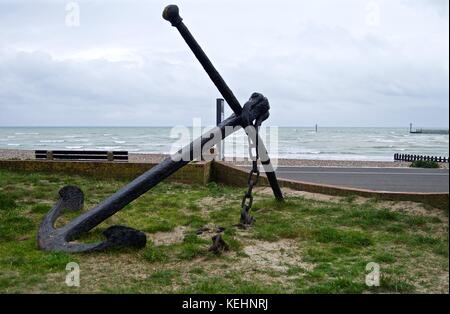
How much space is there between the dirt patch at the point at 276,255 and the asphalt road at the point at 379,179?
6.04 metres

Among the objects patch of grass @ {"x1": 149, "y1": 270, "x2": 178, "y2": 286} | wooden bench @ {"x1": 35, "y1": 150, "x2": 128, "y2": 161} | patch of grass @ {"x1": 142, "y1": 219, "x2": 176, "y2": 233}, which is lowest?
patch of grass @ {"x1": 149, "y1": 270, "x2": 178, "y2": 286}

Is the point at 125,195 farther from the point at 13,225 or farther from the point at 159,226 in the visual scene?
the point at 13,225

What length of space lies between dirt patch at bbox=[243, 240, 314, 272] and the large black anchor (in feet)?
3.60

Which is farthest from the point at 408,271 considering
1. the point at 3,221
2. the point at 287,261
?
the point at 3,221

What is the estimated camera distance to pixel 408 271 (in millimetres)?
3912

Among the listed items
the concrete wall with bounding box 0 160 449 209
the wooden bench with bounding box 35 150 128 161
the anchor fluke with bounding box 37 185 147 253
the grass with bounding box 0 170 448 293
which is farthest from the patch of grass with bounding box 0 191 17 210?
the wooden bench with bounding box 35 150 128 161

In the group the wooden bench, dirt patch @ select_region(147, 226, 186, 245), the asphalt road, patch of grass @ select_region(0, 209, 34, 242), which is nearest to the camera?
dirt patch @ select_region(147, 226, 186, 245)

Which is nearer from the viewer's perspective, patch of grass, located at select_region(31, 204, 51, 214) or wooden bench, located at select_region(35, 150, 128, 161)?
patch of grass, located at select_region(31, 204, 51, 214)

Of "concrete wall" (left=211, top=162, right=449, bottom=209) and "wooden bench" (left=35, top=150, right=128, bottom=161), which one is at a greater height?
"wooden bench" (left=35, top=150, right=128, bottom=161)

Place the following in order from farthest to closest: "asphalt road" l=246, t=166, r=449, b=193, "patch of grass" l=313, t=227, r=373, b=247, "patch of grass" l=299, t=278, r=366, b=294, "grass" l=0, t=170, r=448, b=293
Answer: "asphalt road" l=246, t=166, r=449, b=193 → "patch of grass" l=313, t=227, r=373, b=247 → "grass" l=0, t=170, r=448, b=293 → "patch of grass" l=299, t=278, r=366, b=294

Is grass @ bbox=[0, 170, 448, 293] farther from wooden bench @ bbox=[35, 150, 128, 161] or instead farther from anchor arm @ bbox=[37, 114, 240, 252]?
wooden bench @ bbox=[35, 150, 128, 161]

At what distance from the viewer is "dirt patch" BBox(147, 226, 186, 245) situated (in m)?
5.07
